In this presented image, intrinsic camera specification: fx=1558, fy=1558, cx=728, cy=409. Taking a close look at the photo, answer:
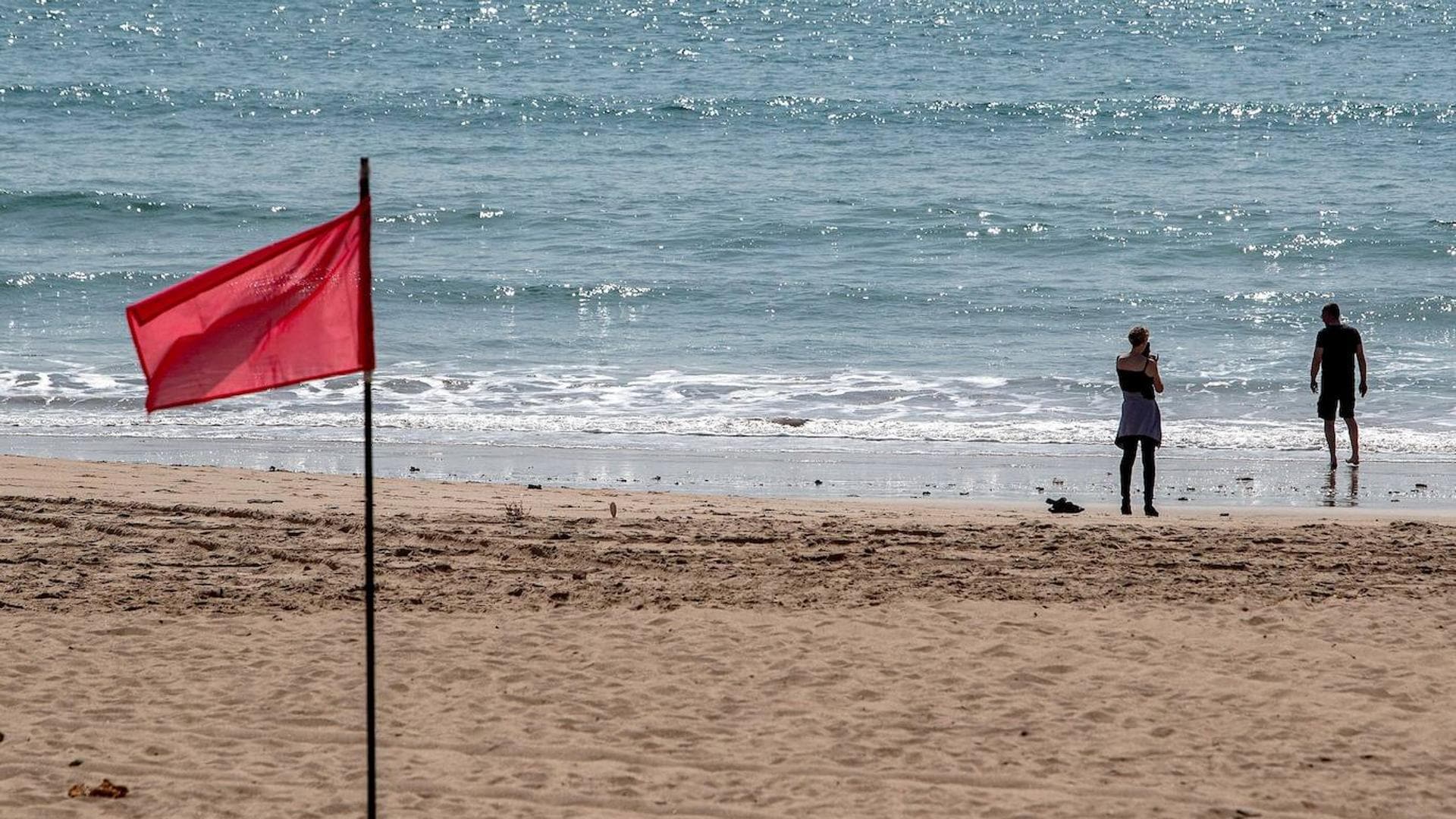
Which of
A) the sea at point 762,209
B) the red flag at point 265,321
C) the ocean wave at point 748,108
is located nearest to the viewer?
the red flag at point 265,321

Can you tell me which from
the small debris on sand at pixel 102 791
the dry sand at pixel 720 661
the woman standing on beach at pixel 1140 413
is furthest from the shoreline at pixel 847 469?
the small debris on sand at pixel 102 791

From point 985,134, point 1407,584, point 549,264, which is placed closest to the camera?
point 1407,584

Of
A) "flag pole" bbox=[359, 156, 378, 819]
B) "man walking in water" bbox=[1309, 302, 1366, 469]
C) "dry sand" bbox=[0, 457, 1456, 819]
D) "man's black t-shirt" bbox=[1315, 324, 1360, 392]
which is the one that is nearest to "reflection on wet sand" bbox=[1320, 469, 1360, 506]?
"man walking in water" bbox=[1309, 302, 1366, 469]

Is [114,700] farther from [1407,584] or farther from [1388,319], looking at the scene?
[1388,319]

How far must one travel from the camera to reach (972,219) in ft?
89.7

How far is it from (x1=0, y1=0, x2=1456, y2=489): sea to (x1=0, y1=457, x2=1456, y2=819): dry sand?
13.6ft

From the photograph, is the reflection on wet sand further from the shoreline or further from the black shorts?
the black shorts

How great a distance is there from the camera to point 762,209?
28.4 metres

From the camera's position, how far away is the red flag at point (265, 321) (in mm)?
4570

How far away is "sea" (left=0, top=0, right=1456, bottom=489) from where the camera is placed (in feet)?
Result: 51.0

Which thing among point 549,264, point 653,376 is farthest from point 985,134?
point 653,376

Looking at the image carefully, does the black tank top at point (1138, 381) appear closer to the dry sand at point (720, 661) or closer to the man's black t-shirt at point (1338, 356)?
the dry sand at point (720, 661)

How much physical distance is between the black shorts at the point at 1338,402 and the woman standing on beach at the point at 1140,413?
2.93 metres

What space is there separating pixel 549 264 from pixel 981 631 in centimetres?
1813
